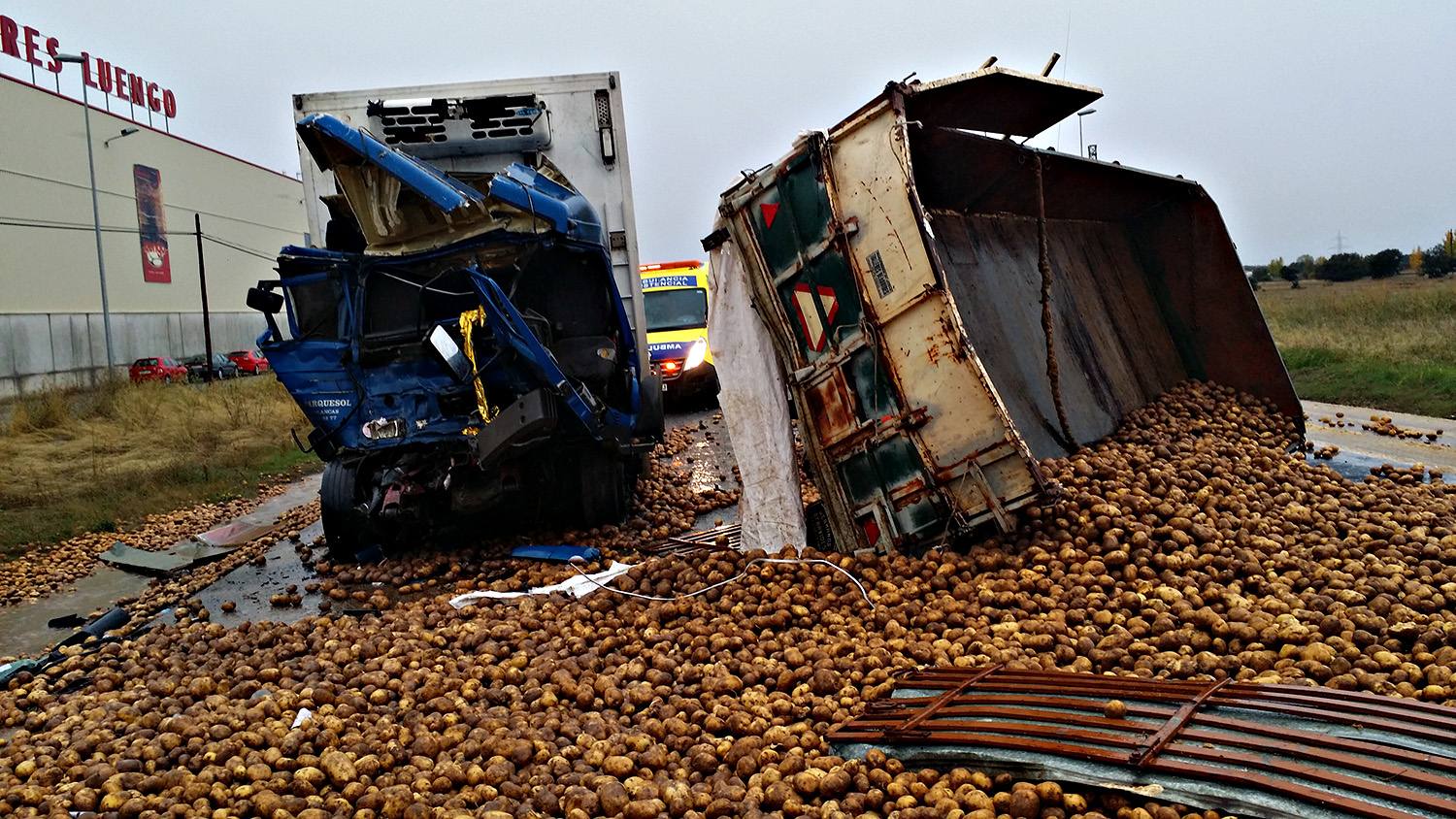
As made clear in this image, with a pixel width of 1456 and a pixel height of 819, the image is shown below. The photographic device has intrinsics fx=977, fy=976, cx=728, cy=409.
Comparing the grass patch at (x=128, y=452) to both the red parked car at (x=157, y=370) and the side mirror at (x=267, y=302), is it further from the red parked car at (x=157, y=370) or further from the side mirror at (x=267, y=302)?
the red parked car at (x=157, y=370)

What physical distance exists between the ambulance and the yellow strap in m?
7.52

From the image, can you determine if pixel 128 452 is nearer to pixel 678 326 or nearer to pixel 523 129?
pixel 678 326

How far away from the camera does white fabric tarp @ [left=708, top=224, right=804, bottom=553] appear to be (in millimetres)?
5250

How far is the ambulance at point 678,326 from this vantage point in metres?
14.0

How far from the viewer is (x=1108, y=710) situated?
8.99 feet

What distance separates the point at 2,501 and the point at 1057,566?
10.6 meters

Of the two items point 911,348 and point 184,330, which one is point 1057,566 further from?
point 184,330

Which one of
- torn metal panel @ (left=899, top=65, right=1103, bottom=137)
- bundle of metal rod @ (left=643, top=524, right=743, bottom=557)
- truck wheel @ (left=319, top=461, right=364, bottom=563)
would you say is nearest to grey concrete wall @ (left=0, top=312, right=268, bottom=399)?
truck wheel @ (left=319, top=461, right=364, bottom=563)

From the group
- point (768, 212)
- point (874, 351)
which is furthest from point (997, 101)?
point (874, 351)

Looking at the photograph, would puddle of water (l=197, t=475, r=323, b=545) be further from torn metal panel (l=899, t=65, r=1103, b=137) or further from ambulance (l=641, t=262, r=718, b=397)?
A: torn metal panel (l=899, t=65, r=1103, b=137)

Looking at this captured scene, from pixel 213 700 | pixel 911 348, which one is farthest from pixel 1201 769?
pixel 213 700

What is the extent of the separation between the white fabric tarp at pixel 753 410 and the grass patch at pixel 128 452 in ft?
21.9

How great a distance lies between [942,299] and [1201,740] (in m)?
2.44

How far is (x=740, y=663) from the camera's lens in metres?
3.79
